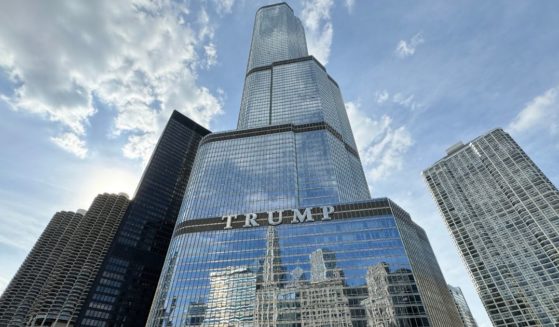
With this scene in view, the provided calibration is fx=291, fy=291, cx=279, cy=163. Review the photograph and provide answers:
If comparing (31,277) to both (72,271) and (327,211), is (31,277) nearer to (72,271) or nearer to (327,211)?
(72,271)

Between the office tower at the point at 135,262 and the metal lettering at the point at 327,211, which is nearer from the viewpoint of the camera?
the metal lettering at the point at 327,211

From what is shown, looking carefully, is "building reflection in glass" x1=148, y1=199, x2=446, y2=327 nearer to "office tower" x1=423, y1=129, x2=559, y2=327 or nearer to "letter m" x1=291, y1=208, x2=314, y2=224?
"letter m" x1=291, y1=208, x2=314, y2=224

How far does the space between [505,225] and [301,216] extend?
124m

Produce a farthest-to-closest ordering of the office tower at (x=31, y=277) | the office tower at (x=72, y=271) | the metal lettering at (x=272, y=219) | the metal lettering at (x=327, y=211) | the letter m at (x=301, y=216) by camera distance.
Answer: the office tower at (x=31, y=277) → the office tower at (x=72, y=271) → the metal lettering at (x=272, y=219) → the letter m at (x=301, y=216) → the metal lettering at (x=327, y=211)

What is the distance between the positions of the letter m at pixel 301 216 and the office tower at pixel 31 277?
16213 cm

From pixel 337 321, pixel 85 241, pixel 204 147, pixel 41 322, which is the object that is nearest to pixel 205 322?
pixel 337 321

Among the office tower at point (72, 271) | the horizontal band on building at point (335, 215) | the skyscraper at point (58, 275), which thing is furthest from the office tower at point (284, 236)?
the skyscraper at point (58, 275)

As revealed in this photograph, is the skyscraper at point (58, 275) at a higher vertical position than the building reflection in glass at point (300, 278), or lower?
higher

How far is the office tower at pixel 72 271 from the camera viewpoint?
146000 millimetres

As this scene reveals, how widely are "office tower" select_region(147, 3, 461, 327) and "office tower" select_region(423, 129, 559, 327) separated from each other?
77.6 meters

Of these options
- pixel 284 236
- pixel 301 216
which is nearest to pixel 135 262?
pixel 284 236

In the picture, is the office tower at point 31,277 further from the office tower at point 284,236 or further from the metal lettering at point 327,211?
the metal lettering at point 327,211

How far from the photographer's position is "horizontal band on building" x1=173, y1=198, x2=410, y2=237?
9368 cm

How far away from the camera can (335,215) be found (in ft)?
314
